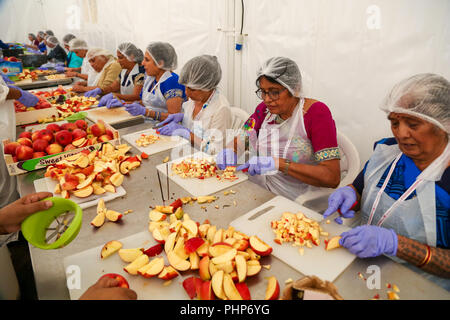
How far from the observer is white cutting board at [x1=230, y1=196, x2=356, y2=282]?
1.24 metres

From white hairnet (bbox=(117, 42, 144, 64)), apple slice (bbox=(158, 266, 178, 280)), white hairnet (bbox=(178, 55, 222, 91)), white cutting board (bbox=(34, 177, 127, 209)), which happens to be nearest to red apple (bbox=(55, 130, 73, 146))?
white cutting board (bbox=(34, 177, 127, 209))

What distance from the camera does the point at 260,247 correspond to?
4.25 feet

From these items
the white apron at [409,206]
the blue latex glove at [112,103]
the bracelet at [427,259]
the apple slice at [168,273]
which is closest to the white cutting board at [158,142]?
the blue latex glove at [112,103]

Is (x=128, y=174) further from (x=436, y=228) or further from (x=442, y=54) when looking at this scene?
(x=442, y=54)

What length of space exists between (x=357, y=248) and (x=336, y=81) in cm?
208

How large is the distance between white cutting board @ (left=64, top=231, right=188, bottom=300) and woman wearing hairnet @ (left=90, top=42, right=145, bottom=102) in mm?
2950

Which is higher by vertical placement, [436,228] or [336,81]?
[336,81]

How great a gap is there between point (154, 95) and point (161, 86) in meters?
0.19

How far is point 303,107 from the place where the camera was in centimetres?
219

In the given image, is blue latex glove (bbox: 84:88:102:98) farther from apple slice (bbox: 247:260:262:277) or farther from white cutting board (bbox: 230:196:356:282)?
apple slice (bbox: 247:260:262:277)

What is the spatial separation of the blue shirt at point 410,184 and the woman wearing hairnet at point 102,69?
4462mm
